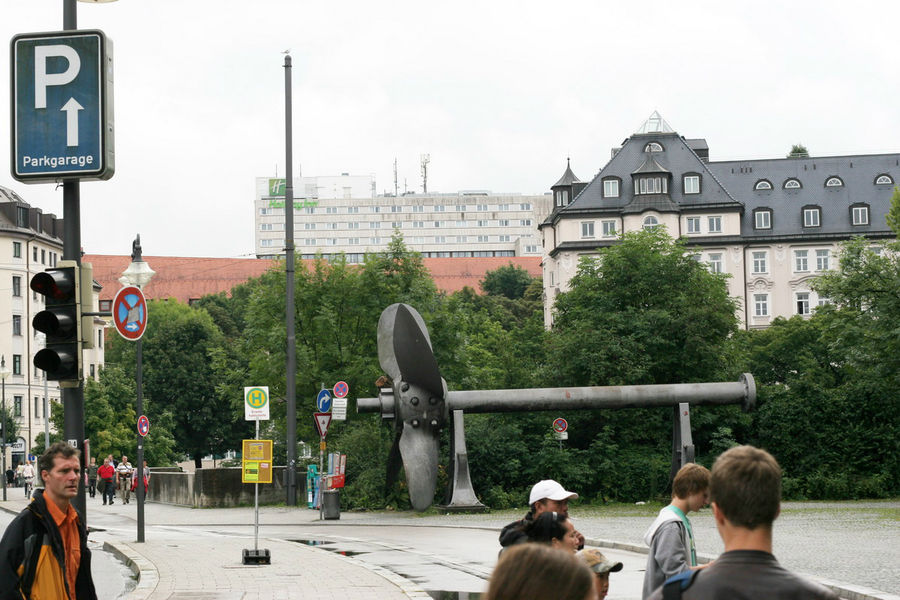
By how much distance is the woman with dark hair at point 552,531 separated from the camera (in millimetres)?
6344

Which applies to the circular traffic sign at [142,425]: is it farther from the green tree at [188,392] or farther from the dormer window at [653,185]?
the dormer window at [653,185]

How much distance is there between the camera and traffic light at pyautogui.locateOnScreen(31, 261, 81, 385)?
965 centimetres

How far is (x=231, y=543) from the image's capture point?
24266mm

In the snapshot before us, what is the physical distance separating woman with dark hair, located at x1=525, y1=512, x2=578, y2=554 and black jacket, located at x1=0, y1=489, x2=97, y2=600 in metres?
2.47

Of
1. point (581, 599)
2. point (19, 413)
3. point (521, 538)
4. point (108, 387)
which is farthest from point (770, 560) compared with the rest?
point (19, 413)

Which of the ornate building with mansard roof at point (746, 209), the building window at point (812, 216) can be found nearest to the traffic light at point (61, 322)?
the ornate building with mansard roof at point (746, 209)

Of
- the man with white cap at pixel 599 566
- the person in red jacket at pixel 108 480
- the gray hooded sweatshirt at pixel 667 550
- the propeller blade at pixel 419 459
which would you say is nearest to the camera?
the man with white cap at pixel 599 566

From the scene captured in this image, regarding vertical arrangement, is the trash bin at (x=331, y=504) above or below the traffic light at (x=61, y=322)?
below

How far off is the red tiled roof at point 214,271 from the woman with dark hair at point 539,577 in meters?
159

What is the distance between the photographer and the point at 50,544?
6926 millimetres

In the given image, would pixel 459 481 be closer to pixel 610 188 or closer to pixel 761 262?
pixel 610 188

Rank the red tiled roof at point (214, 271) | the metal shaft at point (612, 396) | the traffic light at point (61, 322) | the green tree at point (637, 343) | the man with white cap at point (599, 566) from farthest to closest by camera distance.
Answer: the red tiled roof at point (214, 271) → the green tree at point (637, 343) → the metal shaft at point (612, 396) → the traffic light at point (61, 322) → the man with white cap at point (599, 566)

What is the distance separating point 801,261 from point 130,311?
284 ft

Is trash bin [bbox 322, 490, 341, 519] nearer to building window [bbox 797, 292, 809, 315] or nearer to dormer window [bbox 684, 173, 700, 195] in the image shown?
dormer window [bbox 684, 173, 700, 195]
